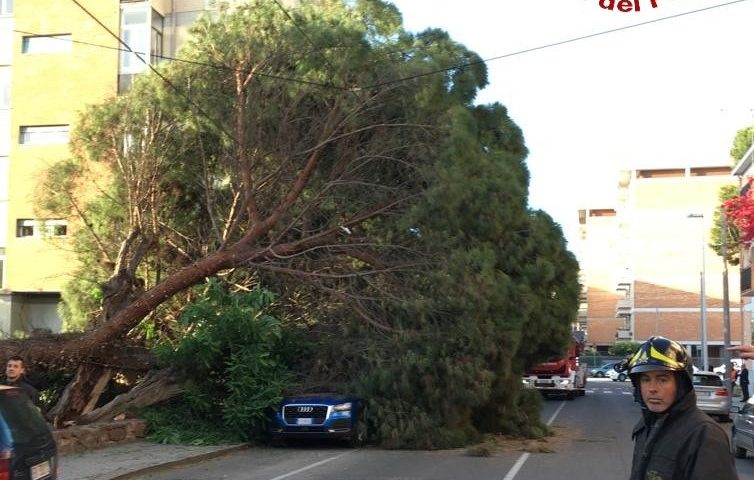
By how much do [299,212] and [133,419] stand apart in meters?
5.27

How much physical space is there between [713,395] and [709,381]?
1.61 feet

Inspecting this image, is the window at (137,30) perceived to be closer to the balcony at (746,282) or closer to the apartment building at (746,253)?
the apartment building at (746,253)

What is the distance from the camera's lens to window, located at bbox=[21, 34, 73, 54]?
89.4 feet

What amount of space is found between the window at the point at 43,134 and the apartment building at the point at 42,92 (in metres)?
0.03

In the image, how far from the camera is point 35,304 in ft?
91.6

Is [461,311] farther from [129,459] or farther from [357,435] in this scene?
[129,459]

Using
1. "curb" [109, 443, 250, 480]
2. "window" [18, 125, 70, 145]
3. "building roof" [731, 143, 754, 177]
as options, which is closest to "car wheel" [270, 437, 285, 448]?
"curb" [109, 443, 250, 480]

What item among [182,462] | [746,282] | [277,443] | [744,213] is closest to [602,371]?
[746,282]

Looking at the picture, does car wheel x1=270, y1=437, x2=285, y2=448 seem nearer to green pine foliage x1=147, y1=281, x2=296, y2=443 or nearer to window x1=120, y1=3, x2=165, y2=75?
green pine foliage x1=147, y1=281, x2=296, y2=443

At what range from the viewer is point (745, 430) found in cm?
1373

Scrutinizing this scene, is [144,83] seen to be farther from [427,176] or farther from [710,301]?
[710,301]

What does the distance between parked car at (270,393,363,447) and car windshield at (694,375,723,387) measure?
1308 cm

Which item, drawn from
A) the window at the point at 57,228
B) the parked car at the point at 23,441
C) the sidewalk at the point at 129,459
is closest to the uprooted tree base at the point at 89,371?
the sidewalk at the point at 129,459

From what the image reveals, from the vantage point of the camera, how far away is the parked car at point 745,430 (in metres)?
13.5
